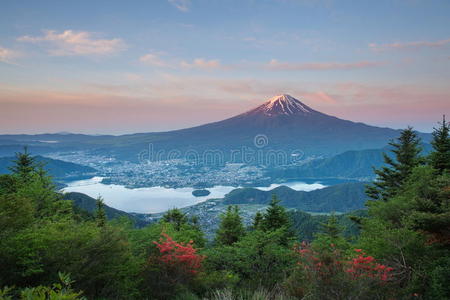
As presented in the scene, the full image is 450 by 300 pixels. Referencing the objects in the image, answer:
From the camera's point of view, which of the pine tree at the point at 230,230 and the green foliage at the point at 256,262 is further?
the pine tree at the point at 230,230

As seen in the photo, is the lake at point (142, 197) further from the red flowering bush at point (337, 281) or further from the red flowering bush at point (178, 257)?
the red flowering bush at point (337, 281)

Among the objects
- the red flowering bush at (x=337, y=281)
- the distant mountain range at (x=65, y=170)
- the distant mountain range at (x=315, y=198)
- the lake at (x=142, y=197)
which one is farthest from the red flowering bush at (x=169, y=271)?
the distant mountain range at (x=65, y=170)

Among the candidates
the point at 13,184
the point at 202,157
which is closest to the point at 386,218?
the point at 13,184

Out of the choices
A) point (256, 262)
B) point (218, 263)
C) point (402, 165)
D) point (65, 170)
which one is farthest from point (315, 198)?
point (65, 170)

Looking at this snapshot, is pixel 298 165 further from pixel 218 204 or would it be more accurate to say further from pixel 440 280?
pixel 440 280

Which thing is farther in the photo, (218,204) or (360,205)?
(360,205)

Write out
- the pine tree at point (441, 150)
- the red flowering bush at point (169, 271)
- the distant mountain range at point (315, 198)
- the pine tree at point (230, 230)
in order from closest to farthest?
the red flowering bush at point (169, 271)
the pine tree at point (441, 150)
the pine tree at point (230, 230)
the distant mountain range at point (315, 198)

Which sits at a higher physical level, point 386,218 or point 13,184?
point 13,184
